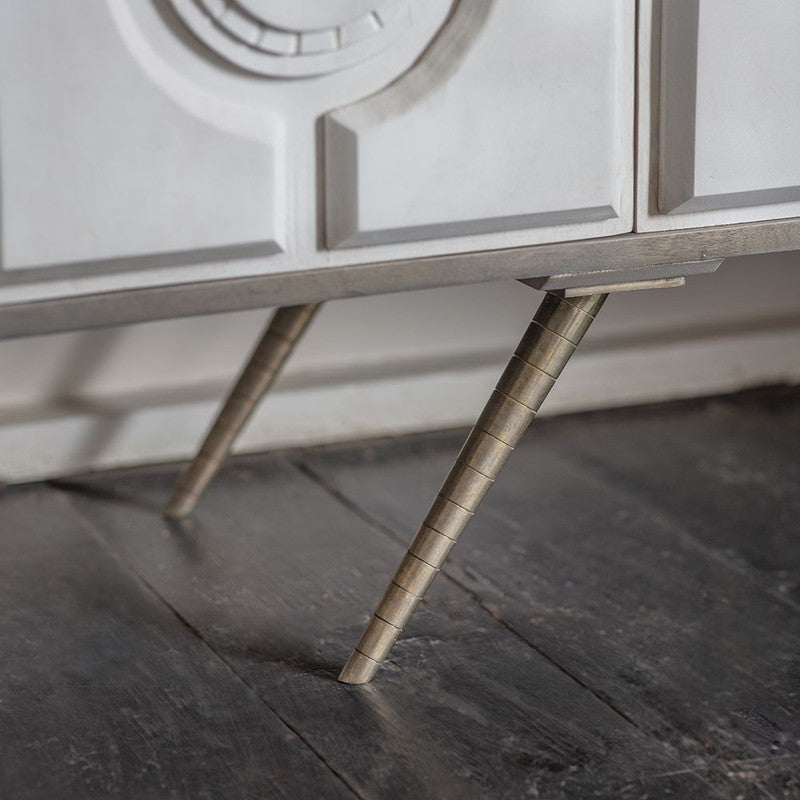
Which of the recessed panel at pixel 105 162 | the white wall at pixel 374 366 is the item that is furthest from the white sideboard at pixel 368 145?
the white wall at pixel 374 366

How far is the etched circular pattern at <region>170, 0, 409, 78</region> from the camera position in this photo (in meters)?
0.64

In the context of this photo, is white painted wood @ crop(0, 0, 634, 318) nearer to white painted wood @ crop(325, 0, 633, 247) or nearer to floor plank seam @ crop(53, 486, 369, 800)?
white painted wood @ crop(325, 0, 633, 247)

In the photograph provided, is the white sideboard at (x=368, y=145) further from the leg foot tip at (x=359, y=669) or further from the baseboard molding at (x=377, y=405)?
the baseboard molding at (x=377, y=405)

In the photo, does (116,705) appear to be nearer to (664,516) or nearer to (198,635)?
(198,635)

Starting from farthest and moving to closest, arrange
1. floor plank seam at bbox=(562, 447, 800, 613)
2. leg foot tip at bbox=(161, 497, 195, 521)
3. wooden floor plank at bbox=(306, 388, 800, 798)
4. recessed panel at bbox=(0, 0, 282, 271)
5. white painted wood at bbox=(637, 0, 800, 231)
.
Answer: leg foot tip at bbox=(161, 497, 195, 521), floor plank seam at bbox=(562, 447, 800, 613), wooden floor plank at bbox=(306, 388, 800, 798), white painted wood at bbox=(637, 0, 800, 231), recessed panel at bbox=(0, 0, 282, 271)

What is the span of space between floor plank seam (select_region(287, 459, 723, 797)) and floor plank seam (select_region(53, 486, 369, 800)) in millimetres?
183

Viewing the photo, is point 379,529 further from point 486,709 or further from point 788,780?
point 788,780

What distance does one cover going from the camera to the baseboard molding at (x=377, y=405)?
1.21 m

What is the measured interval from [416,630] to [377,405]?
1.36 feet

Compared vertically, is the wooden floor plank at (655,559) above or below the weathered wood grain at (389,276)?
below

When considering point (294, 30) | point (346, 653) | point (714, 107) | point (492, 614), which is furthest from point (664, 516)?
point (294, 30)

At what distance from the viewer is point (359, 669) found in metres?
0.86

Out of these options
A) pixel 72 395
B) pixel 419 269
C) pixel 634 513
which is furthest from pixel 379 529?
pixel 419 269

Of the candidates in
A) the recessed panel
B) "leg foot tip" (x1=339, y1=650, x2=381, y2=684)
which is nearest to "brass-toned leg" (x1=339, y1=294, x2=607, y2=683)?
"leg foot tip" (x1=339, y1=650, x2=381, y2=684)
